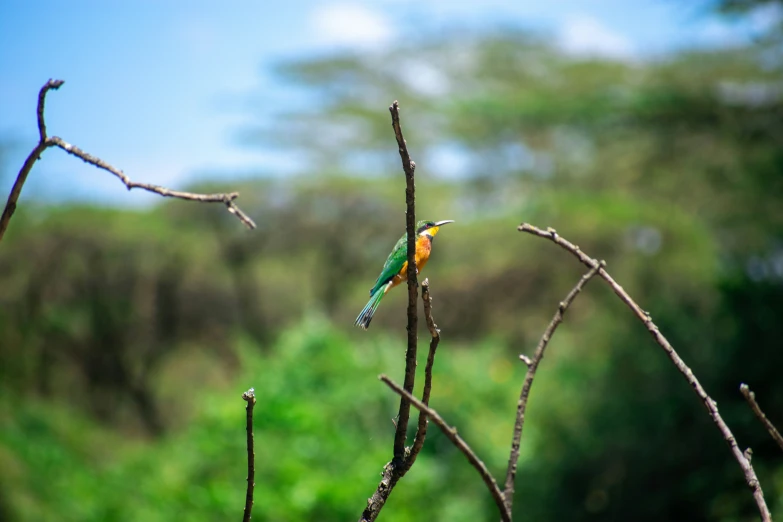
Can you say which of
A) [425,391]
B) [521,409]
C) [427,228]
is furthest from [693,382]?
[427,228]

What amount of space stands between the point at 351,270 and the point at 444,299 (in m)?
2.47

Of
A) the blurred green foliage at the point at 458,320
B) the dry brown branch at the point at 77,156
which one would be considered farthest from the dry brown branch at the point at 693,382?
the blurred green foliage at the point at 458,320

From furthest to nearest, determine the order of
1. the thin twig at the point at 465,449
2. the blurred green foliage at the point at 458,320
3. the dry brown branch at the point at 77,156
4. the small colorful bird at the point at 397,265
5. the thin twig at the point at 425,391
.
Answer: the blurred green foliage at the point at 458,320, the small colorful bird at the point at 397,265, the thin twig at the point at 425,391, the dry brown branch at the point at 77,156, the thin twig at the point at 465,449

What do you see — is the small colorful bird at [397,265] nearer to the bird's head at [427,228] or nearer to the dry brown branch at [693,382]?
the bird's head at [427,228]

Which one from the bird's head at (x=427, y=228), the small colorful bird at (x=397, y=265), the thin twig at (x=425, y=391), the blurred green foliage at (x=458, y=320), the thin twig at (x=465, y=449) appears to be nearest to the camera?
the thin twig at (x=465, y=449)

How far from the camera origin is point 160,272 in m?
16.4

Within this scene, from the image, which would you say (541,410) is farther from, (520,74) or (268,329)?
(520,74)

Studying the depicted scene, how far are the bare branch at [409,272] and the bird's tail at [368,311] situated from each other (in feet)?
2.32

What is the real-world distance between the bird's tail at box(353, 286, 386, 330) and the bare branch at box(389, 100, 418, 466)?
0.71 metres

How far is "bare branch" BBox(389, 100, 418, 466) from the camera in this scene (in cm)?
111

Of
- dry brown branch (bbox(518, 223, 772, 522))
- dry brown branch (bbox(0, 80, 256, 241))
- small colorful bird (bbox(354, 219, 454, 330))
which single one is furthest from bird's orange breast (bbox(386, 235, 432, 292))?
dry brown branch (bbox(0, 80, 256, 241))

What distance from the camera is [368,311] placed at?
2.21 m

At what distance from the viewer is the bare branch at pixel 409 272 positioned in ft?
3.66

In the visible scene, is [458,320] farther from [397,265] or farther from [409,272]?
[409,272]
